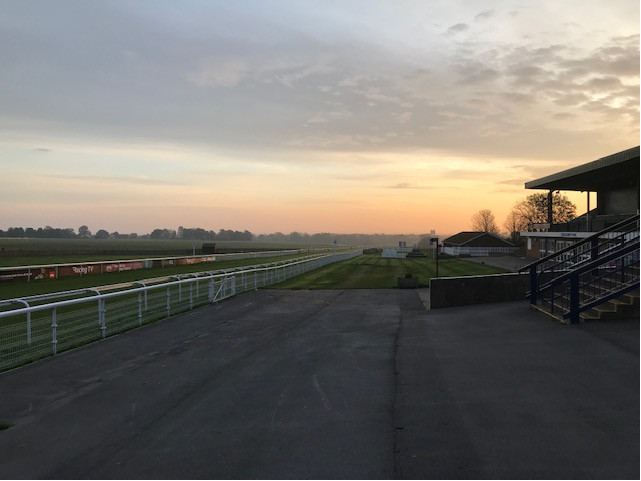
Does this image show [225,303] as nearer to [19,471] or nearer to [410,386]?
[410,386]

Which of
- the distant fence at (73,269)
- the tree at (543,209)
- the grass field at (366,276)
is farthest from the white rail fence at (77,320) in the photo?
the tree at (543,209)

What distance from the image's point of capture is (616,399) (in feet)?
18.5

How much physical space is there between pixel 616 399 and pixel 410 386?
2.59m

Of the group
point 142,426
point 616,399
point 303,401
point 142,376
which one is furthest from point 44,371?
point 616,399

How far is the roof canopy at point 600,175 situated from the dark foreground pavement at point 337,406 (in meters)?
15.0

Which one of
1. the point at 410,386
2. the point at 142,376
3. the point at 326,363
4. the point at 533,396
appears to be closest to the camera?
the point at 533,396

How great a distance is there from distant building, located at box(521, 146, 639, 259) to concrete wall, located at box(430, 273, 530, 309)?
34.7 feet

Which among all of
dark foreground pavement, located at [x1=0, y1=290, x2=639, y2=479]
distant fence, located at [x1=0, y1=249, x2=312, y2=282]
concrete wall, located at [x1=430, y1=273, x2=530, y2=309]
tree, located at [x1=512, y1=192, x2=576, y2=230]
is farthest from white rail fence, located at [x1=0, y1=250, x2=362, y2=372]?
tree, located at [x1=512, y1=192, x2=576, y2=230]

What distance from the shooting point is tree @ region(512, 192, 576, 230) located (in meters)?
90.1

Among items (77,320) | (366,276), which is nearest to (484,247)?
(366,276)

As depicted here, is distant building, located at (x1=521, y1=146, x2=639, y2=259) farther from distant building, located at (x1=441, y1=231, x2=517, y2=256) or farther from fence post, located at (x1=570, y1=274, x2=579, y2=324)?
distant building, located at (x1=441, y1=231, x2=517, y2=256)

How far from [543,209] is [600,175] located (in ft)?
244

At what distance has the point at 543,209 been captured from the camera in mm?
94750

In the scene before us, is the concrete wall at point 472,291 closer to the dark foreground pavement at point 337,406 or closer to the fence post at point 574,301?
the dark foreground pavement at point 337,406
